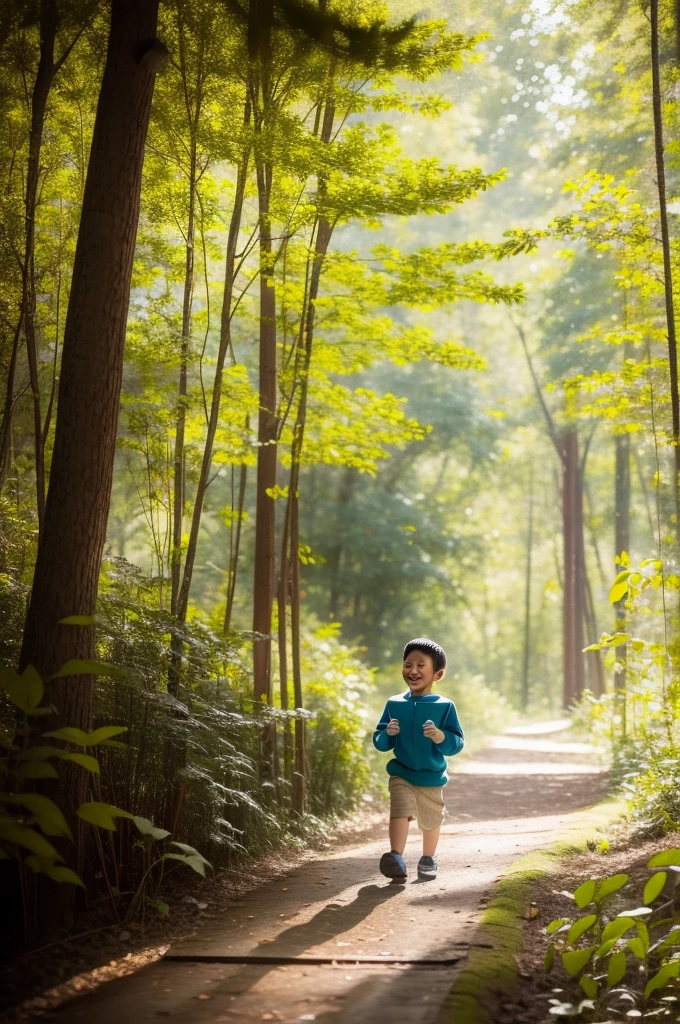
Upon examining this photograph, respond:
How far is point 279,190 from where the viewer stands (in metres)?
6.98

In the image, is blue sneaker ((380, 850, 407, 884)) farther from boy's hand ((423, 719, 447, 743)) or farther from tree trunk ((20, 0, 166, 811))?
tree trunk ((20, 0, 166, 811))

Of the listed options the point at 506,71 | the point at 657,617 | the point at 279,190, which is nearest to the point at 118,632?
the point at 279,190

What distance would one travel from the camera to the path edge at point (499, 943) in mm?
3410

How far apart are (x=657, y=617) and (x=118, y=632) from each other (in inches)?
335

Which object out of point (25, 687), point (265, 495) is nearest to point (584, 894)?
point (25, 687)

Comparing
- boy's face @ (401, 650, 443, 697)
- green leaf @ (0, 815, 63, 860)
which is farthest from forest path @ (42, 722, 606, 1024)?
boy's face @ (401, 650, 443, 697)

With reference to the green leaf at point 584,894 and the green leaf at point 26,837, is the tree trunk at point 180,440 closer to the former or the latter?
the green leaf at point 26,837

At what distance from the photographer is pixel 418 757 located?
549 cm

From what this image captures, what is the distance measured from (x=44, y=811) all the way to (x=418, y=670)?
2.65 m

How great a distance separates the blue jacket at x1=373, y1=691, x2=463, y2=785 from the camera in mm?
5488

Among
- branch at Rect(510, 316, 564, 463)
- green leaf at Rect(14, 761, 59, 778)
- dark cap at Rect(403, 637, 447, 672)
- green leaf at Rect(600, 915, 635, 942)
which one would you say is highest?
branch at Rect(510, 316, 564, 463)

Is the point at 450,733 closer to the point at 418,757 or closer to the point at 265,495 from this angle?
the point at 418,757

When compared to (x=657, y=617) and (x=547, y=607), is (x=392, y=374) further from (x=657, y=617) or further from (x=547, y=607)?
(x=547, y=607)

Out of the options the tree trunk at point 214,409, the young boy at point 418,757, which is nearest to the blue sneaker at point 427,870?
the young boy at point 418,757
